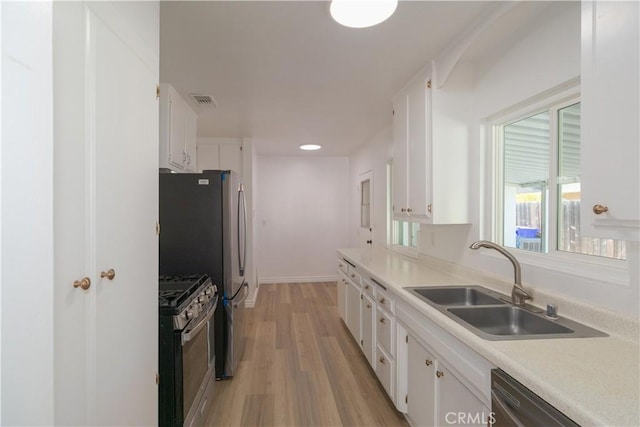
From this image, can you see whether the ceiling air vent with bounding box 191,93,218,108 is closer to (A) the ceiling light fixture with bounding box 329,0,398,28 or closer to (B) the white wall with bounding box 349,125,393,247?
(A) the ceiling light fixture with bounding box 329,0,398,28

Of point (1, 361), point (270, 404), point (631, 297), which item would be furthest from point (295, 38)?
point (270, 404)

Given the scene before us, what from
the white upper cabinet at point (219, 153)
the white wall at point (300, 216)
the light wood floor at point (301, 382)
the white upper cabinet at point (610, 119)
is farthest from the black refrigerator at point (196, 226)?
the white wall at point (300, 216)

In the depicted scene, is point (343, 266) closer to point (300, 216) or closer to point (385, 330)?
point (385, 330)

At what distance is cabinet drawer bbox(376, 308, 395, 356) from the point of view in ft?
6.97

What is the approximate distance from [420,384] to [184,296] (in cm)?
142

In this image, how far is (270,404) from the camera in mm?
2271

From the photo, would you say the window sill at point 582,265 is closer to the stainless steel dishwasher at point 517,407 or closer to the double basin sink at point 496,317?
the double basin sink at point 496,317

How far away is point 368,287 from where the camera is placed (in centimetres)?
269

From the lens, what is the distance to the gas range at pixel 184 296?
5.33ft

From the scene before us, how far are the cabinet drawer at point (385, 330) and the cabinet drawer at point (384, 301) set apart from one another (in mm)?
44

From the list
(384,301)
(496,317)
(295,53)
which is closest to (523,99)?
(496,317)

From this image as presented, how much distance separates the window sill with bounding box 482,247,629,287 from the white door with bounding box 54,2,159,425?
192 cm

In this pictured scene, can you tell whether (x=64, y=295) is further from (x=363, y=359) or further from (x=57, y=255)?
(x=363, y=359)

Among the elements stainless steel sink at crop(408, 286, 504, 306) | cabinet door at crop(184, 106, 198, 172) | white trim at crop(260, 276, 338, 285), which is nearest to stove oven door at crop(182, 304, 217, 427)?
stainless steel sink at crop(408, 286, 504, 306)
